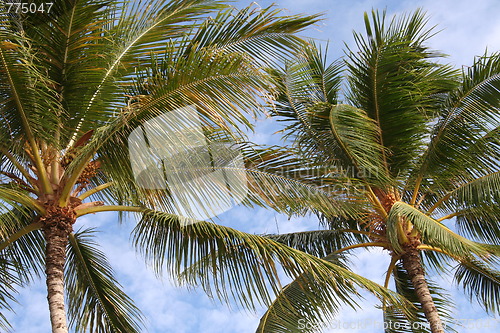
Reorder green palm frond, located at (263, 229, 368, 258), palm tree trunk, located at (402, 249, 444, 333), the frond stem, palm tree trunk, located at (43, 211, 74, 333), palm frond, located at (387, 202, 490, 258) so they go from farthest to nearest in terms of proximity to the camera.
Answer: green palm frond, located at (263, 229, 368, 258), palm tree trunk, located at (402, 249, 444, 333), palm frond, located at (387, 202, 490, 258), the frond stem, palm tree trunk, located at (43, 211, 74, 333)

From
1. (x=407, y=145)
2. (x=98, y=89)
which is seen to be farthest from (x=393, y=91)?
(x=98, y=89)

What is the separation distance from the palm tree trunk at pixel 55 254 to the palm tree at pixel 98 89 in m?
0.01

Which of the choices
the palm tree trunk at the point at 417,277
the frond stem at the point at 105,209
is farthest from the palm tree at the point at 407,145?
the frond stem at the point at 105,209

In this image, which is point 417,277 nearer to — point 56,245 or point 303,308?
point 303,308

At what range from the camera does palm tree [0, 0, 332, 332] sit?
6449 mm

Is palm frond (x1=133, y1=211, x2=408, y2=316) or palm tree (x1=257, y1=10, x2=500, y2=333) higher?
palm tree (x1=257, y1=10, x2=500, y2=333)

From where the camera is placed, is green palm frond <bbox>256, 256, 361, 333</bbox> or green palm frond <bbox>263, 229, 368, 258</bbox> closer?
green palm frond <bbox>256, 256, 361, 333</bbox>

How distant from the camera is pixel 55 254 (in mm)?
6578

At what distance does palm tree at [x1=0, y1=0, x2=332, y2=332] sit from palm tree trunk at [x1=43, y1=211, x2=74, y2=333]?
1cm

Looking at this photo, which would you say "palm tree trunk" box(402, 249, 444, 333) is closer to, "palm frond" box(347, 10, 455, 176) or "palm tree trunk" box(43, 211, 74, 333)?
"palm frond" box(347, 10, 455, 176)

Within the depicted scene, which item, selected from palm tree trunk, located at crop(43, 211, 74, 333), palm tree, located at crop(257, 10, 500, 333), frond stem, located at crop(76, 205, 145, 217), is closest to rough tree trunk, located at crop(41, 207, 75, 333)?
palm tree trunk, located at crop(43, 211, 74, 333)

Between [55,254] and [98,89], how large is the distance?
6.24 ft

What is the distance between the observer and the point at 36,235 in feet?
28.4

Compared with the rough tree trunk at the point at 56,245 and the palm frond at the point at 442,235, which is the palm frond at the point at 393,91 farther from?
the rough tree trunk at the point at 56,245
